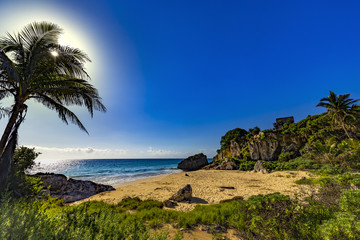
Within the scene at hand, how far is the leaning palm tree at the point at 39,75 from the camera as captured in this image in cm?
455

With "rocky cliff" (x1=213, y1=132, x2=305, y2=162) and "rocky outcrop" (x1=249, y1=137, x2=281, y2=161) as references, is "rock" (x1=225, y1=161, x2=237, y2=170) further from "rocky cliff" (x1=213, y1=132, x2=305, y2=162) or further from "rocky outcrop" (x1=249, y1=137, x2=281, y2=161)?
"rocky outcrop" (x1=249, y1=137, x2=281, y2=161)

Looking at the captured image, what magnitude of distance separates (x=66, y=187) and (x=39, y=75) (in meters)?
9.09

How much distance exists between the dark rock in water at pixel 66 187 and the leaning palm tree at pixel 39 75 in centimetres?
703

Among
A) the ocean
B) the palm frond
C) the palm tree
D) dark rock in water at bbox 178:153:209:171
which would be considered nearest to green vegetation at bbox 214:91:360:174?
the palm tree

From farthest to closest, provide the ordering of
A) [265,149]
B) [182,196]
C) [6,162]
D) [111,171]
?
[111,171]
[265,149]
[182,196]
[6,162]

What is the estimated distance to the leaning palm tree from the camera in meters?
4.55

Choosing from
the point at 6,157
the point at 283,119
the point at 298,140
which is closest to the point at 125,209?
the point at 6,157

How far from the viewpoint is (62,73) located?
6.09m

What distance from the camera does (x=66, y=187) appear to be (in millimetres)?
10367

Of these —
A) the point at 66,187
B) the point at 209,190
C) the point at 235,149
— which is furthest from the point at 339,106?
the point at 66,187

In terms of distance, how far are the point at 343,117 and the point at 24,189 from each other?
3243 cm

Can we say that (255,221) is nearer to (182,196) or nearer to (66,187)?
(182,196)

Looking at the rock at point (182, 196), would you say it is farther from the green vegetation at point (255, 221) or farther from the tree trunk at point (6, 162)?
the tree trunk at point (6, 162)

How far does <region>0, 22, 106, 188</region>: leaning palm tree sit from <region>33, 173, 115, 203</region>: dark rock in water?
7.03 metres
